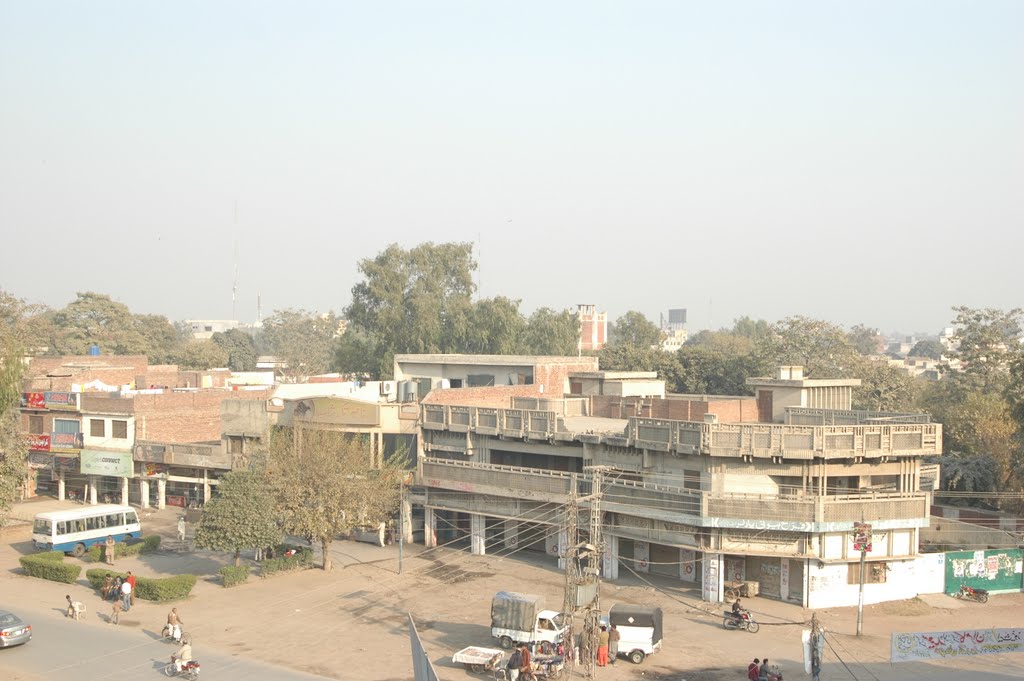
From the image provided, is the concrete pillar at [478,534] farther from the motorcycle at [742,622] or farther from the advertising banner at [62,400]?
the advertising banner at [62,400]

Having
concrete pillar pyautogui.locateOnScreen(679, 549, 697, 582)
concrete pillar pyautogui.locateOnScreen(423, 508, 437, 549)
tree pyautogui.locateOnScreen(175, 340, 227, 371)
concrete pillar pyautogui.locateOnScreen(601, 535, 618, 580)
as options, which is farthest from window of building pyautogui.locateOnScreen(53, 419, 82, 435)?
tree pyautogui.locateOnScreen(175, 340, 227, 371)

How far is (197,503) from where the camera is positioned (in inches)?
2331

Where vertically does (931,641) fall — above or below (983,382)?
below

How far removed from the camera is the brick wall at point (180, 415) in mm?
60969

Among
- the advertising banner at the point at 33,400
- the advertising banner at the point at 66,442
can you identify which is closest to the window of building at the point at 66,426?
the advertising banner at the point at 66,442

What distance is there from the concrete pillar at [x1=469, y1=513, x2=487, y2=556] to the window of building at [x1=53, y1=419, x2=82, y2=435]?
2793cm

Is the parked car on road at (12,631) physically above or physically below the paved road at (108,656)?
above

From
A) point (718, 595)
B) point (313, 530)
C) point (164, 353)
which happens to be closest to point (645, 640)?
point (718, 595)

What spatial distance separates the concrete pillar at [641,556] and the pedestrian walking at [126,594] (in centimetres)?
1998

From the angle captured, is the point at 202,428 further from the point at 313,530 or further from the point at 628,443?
the point at 628,443

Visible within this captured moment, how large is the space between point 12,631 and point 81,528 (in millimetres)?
15760

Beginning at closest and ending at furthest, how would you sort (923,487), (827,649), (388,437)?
(827,649)
(923,487)
(388,437)

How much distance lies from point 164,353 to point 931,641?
123 metres

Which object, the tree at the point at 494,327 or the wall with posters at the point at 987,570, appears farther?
the tree at the point at 494,327
